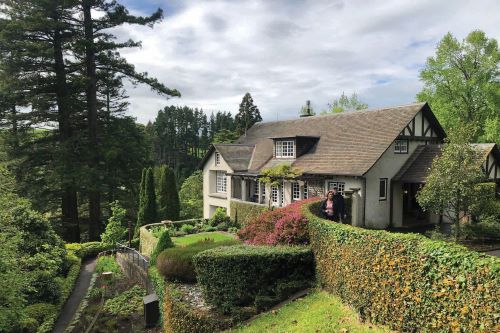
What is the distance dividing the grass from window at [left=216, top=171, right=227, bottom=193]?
2183 centimetres

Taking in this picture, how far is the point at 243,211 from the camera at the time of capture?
85.5 ft

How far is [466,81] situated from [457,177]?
2410 centimetres

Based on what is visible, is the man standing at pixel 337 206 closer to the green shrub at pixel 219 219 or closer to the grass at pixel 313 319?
the grass at pixel 313 319

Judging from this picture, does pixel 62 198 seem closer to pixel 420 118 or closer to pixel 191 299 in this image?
pixel 191 299

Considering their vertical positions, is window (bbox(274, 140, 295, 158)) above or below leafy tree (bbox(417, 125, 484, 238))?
above

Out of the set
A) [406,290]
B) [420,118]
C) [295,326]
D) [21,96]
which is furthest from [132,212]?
[406,290]

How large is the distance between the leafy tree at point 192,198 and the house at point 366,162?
12593 mm

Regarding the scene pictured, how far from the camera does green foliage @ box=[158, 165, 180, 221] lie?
3234cm

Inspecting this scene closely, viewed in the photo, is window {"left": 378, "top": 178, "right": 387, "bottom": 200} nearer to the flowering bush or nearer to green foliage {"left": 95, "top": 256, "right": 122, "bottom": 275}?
the flowering bush

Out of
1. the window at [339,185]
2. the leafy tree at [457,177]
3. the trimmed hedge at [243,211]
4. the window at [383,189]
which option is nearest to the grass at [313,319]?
the leafy tree at [457,177]

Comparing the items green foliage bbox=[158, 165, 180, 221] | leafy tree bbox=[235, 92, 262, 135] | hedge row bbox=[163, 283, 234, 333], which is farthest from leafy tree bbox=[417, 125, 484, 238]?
leafy tree bbox=[235, 92, 262, 135]

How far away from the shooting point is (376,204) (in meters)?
21.3

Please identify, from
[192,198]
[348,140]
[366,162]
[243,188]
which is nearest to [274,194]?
[243,188]

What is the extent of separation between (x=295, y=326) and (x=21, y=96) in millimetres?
27810
